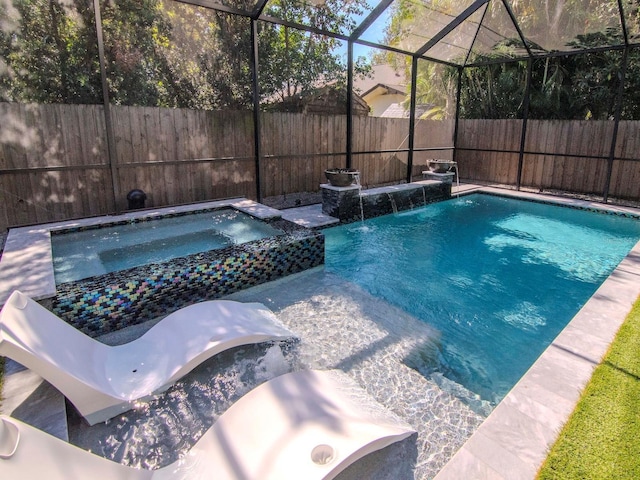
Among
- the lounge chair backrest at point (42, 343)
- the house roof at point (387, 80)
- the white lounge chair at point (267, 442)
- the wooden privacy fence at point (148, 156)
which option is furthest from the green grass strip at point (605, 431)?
the house roof at point (387, 80)

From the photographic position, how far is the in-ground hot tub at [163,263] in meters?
3.40

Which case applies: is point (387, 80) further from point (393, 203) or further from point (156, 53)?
point (156, 53)

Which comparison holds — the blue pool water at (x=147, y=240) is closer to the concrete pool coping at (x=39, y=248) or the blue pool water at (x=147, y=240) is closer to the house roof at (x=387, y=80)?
the concrete pool coping at (x=39, y=248)

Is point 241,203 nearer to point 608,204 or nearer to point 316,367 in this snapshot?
point 316,367

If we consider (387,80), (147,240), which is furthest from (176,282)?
(387,80)

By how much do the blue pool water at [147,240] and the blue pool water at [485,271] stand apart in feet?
4.44

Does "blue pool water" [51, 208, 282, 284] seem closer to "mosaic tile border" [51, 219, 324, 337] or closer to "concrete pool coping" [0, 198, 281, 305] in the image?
"concrete pool coping" [0, 198, 281, 305]

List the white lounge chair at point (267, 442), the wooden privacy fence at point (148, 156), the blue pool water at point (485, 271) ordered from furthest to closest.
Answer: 1. the wooden privacy fence at point (148, 156)
2. the blue pool water at point (485, 271)
3. the white lounge chair at point (267, 442)

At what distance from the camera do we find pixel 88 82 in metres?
6.40

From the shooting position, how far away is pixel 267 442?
196cm

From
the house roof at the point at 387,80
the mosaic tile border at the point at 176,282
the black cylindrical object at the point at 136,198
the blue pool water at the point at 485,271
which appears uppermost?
the house roof at the point at 387,80

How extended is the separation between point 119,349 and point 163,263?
3.92 ft

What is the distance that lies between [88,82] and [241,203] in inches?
125

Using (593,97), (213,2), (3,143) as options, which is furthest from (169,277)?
(593,97)
